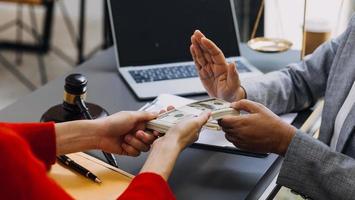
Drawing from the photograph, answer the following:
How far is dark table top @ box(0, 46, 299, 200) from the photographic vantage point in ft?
3.38

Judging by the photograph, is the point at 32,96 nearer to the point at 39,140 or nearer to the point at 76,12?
the point at 39,140

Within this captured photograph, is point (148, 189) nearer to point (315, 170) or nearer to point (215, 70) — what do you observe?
point (315, 170)

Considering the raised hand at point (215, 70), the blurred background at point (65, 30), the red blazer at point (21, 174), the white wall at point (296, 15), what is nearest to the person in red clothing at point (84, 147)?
the red blazer at point (21, 174)

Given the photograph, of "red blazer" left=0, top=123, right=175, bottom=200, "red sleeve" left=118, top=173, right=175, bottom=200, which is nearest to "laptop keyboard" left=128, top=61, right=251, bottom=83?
"red sleeve" left=118, top=173, right=175, bottom=200

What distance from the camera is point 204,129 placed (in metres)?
1.17

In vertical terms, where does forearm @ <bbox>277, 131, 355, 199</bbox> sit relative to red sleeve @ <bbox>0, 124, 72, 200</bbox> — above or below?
below

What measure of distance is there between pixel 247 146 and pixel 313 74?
372 mm

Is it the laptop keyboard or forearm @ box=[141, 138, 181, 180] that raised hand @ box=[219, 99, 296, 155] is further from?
the laptop keyboard

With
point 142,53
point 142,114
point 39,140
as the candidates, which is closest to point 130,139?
point 142,114

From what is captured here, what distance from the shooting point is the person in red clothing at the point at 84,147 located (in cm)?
74

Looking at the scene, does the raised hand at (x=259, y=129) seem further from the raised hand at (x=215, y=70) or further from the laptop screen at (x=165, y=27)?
the laptop screen at (x=165, y=27)

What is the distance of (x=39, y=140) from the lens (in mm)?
1027

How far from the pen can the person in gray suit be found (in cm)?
27

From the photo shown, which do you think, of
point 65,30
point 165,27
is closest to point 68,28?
point 65,30
